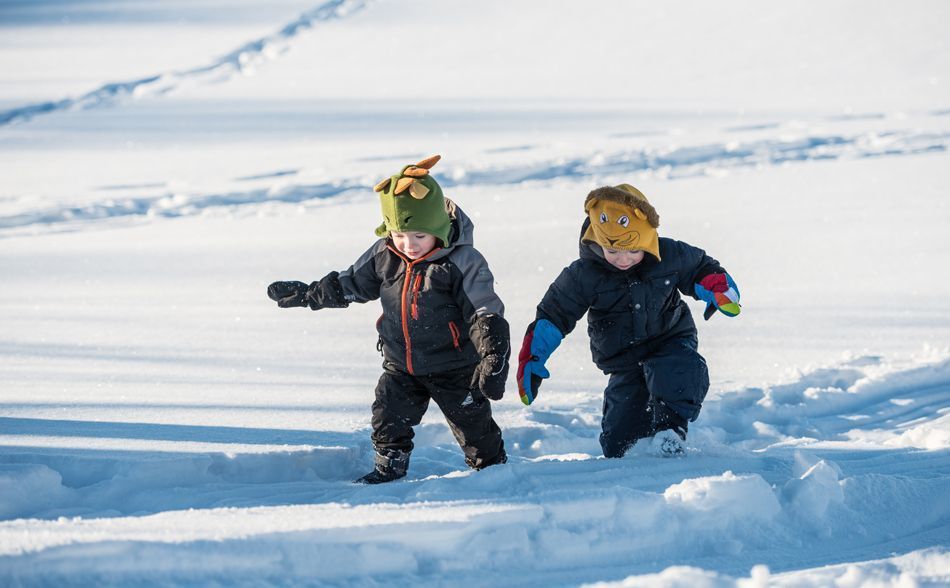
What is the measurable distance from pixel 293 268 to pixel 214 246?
89 cm

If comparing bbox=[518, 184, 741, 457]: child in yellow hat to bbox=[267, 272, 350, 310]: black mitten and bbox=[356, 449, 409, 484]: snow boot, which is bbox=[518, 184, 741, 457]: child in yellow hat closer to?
bbox=[356, 449, 409, 484]: snow boot

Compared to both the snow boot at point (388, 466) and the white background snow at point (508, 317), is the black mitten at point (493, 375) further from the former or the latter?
the snow boot at point (388, 466)

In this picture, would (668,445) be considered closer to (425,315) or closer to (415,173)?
(425,315)

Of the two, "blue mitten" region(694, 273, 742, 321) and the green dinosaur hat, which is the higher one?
the green dinosaur hat

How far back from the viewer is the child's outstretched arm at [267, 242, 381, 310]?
3.21 m

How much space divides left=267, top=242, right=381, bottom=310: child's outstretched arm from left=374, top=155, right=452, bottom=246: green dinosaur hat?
0.22 m

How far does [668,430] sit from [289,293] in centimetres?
127

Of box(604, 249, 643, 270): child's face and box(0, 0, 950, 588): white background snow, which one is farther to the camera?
box(604, 249, 643, 270): child's face

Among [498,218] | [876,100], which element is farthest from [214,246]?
[876,100]

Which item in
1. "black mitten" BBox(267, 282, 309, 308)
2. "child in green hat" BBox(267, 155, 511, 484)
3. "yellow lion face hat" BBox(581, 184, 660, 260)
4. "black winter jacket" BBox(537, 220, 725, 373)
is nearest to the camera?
"child in green hat" BBox(267, 155, 511, 484)

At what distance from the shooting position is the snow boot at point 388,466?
3.16 meters

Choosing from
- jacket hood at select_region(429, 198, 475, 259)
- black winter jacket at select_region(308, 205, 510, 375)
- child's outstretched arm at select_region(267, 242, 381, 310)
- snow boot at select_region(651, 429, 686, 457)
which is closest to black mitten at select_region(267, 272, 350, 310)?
child's outstretched arm at select_region(267, 242, 381, 310)

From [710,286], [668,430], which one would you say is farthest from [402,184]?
[668,430]

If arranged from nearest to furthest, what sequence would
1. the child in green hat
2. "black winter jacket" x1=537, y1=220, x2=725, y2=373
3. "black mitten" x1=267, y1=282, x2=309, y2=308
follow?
the child in green hat < "black winter jacket" x1=537, y1=220, x2=725, y2=373 < "black mitten" x1=267, y1=282, x2=309, y2=308
